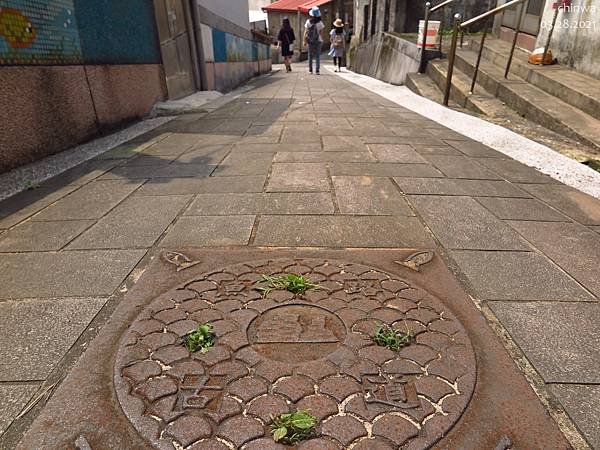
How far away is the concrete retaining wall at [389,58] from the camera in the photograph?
9.84 m

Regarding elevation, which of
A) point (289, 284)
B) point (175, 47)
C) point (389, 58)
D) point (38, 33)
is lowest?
point (289, 284)

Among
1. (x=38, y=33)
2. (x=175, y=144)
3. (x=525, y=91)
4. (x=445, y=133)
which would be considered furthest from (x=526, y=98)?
(x=38, y=33)

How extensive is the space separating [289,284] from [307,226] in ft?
2.50

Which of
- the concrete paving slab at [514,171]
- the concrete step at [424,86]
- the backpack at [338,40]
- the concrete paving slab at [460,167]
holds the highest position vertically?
the backpack at [338,40]

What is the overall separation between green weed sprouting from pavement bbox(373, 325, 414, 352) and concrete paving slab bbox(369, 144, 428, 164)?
2699mm

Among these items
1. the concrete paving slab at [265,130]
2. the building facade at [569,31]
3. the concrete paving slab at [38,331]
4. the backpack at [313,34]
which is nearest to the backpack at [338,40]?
the backpack at [313,34]

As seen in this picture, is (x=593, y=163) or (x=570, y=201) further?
(x=593, y=163)

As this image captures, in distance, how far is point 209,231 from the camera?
255cm

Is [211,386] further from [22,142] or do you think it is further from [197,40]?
[197,40]

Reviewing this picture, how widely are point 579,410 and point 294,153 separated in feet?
11.2

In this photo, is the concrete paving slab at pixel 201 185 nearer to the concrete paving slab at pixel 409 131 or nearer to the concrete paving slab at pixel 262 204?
the concrete paving slab at pixel 262 204

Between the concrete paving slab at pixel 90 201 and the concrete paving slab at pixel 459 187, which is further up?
the concrete paving slab at pixel 90 201

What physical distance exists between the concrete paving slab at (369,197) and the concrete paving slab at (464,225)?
137mm

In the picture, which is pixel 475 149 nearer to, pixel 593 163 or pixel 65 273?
pixel 593 163
